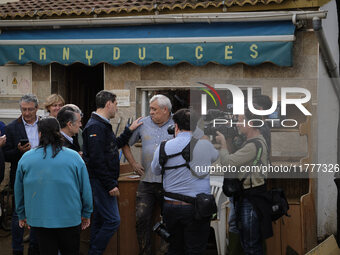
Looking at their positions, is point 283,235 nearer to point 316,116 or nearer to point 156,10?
point 316,116

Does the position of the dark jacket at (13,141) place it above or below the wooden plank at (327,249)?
above

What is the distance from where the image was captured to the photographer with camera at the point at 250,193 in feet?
18.9

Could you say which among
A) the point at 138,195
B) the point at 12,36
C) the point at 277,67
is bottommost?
the point at 138,195

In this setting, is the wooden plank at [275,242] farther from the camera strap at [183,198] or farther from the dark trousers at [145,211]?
the camera strap at [183,198]

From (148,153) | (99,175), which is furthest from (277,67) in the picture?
(99,175)

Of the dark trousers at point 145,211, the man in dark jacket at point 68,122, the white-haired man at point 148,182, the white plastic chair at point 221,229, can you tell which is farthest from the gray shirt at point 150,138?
the man in dark jacket at point 68,122

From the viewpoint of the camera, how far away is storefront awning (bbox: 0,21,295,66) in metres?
8.58

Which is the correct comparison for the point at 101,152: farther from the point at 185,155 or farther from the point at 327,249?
the point at 327,249

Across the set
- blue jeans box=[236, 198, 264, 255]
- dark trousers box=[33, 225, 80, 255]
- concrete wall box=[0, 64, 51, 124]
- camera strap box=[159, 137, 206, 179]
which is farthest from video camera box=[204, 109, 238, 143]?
concrete wall box=[0, 64, 51, 124]

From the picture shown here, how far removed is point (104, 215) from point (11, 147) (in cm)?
146

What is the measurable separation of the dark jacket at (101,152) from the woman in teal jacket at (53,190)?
42.9 inches

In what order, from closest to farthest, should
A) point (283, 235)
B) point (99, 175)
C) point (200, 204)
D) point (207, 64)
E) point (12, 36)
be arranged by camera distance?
point (200, 204), point (99, 175), point (283, 235), point (207, 64), point (12, 36)

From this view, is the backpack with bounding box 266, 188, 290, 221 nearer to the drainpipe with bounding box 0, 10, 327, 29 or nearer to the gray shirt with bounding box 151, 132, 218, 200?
the gray shirt with bounding box 151, 132, 218, 200

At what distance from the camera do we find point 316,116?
29.7 feet
